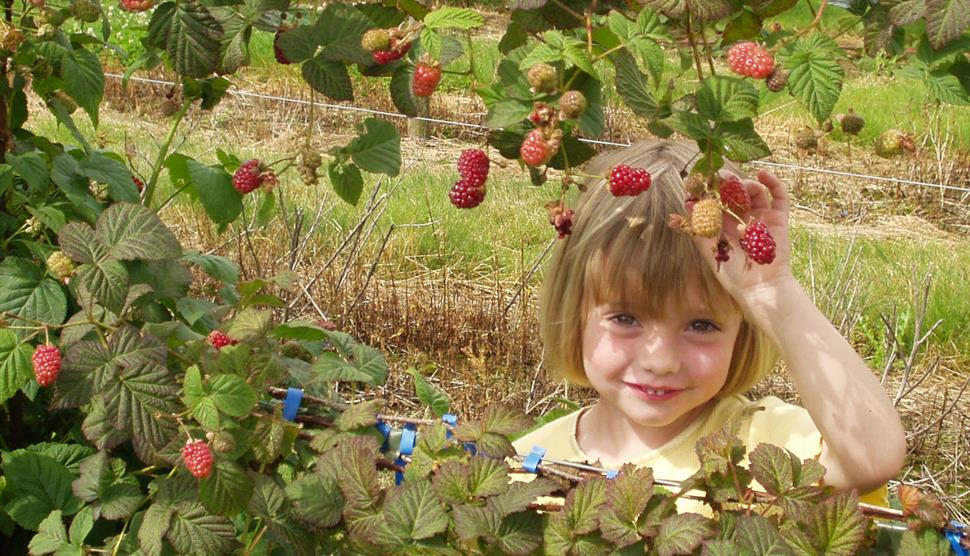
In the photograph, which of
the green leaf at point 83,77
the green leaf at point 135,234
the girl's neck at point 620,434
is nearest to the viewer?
the green leaf at point 135,234

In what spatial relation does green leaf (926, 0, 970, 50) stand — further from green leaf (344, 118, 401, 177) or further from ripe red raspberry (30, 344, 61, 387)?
ripe red raspberry (30, 344, 61, 387)

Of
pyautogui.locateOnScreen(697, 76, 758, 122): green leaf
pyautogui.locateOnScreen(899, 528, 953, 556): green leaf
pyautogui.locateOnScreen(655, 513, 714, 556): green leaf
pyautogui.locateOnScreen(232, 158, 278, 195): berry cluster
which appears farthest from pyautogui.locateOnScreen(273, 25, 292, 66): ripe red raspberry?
pyautogui.locateOnScreen(899, 528, 953, 556): green leaf

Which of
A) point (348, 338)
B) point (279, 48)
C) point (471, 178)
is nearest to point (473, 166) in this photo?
point (471, 178)

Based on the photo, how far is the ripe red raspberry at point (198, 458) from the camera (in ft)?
3.20

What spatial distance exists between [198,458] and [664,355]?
2.06 ft

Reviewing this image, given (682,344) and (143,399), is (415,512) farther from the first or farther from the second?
(682,344)

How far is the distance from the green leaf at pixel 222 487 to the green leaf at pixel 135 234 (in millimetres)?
199

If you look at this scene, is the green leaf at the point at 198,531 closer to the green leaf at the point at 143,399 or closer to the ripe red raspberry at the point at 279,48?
the green leaf at the point at 143,399

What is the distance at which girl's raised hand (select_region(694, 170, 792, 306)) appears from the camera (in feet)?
3.96

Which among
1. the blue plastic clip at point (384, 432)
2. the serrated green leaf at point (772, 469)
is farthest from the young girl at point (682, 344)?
the blue plastic clip at point (384, 432)

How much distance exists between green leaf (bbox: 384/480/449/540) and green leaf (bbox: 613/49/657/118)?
36 cm

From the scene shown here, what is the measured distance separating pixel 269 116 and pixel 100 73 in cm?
538

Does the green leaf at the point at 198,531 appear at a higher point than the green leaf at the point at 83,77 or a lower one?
lower

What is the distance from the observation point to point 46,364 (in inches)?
39.6
